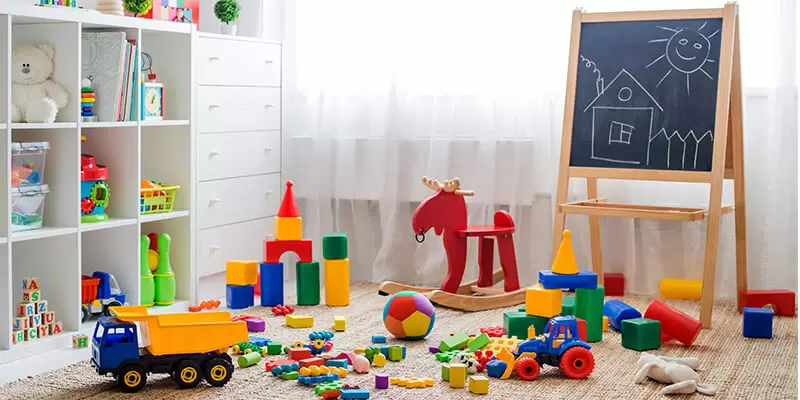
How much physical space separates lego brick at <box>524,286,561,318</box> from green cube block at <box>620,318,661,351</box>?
0.23m

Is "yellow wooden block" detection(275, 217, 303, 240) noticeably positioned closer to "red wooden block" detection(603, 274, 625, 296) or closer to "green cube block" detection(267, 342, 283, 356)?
"green cube block" detection(267, 342, 283, 356)

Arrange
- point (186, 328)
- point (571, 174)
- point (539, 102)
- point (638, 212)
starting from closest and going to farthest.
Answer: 1. point (186, 328)
2. point (638, 212)
3. point (571, 174)
4. point (539, 102)

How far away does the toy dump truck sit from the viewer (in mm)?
2625

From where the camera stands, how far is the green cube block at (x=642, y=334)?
3.14 m

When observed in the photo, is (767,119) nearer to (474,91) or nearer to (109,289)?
(474,91)

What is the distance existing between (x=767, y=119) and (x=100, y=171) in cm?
242

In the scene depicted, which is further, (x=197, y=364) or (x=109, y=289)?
(x=109, y=289)

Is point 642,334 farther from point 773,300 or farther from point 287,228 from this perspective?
point 287,228

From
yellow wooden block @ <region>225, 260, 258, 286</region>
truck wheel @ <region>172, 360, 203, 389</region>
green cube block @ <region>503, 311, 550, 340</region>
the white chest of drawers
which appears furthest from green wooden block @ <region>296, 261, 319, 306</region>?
truck wheel @ <region>172, 360, 203, 389</region>

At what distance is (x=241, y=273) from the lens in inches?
151

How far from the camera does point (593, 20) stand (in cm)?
379

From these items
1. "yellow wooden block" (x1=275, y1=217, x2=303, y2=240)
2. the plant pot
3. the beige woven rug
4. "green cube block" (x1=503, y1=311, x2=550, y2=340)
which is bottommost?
the beige woven rug

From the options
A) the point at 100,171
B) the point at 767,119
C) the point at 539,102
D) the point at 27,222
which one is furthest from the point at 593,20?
the point at 27,222

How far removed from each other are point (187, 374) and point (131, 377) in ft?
0.47
